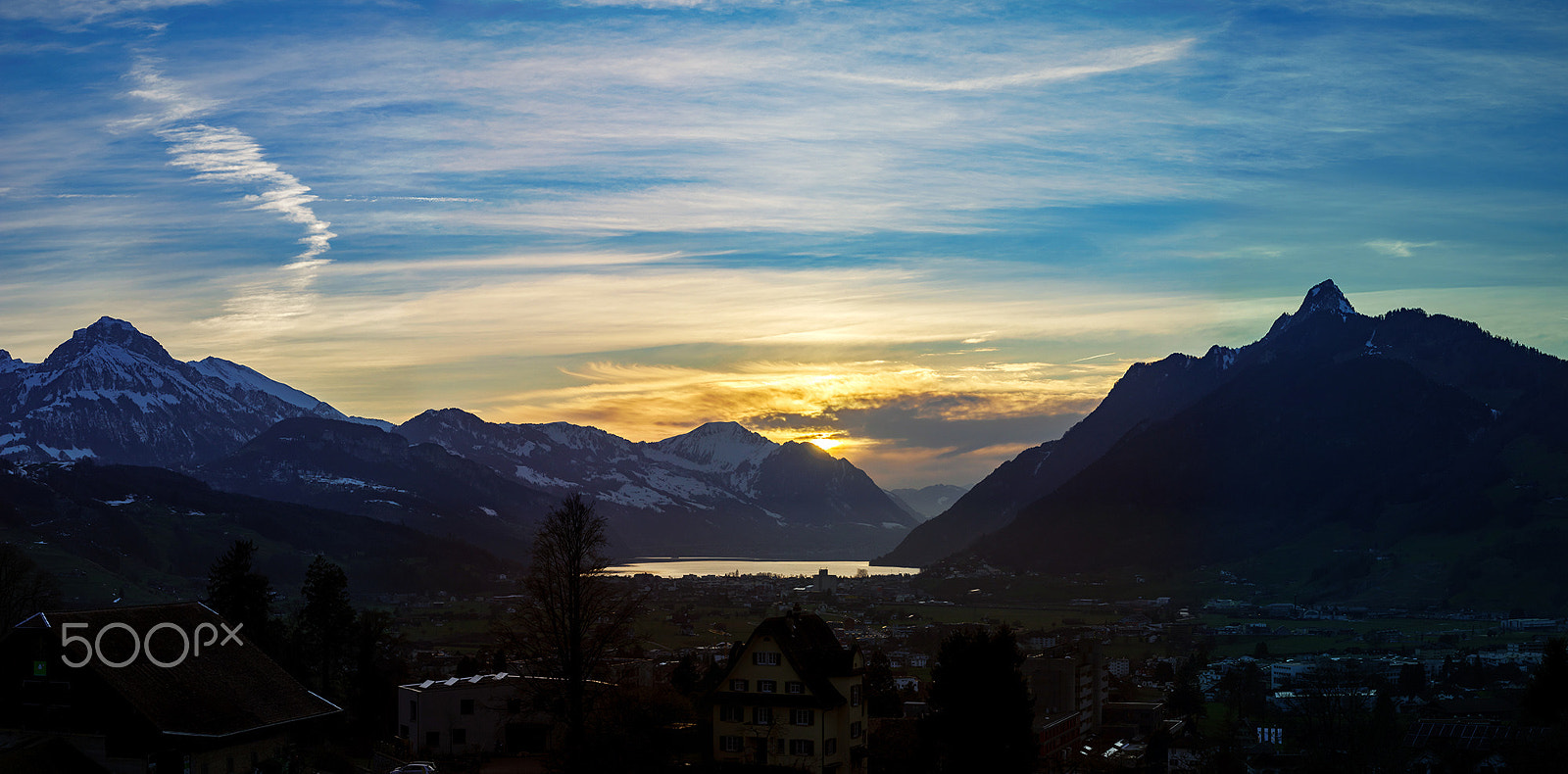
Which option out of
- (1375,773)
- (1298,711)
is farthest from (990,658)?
(1298,711)

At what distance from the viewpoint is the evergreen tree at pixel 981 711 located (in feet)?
175

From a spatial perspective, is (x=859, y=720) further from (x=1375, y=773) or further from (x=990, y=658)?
(x=1375, y=773)

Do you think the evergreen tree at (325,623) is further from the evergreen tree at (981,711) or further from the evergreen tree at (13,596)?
the evergreen tree at (981,711)

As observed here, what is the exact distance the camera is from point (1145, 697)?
441 ft

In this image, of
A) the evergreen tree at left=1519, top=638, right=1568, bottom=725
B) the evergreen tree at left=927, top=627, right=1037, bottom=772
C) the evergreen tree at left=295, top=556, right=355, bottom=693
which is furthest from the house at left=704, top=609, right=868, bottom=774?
the evergreen tree at left=1519, top=638, right=1568, bottom=725

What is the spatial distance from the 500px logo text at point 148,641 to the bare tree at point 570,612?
989cm

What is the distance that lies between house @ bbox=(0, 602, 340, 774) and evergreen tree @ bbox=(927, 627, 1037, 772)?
26117mm

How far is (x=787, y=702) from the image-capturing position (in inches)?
2031

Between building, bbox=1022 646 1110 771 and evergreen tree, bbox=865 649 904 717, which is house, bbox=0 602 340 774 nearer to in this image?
evergreen tree, bbox=865 649 904 717

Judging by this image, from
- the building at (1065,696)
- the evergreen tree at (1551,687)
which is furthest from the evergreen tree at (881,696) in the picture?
the evergreen tree at (1551,687)

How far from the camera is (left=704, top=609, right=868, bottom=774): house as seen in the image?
51.3m

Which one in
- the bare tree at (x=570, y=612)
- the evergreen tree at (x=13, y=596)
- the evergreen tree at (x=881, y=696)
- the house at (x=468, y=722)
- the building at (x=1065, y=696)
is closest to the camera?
the bare tree at (x=570, y=612)

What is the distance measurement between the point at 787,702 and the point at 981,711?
856cm

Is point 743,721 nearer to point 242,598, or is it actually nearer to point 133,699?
point 133,699
